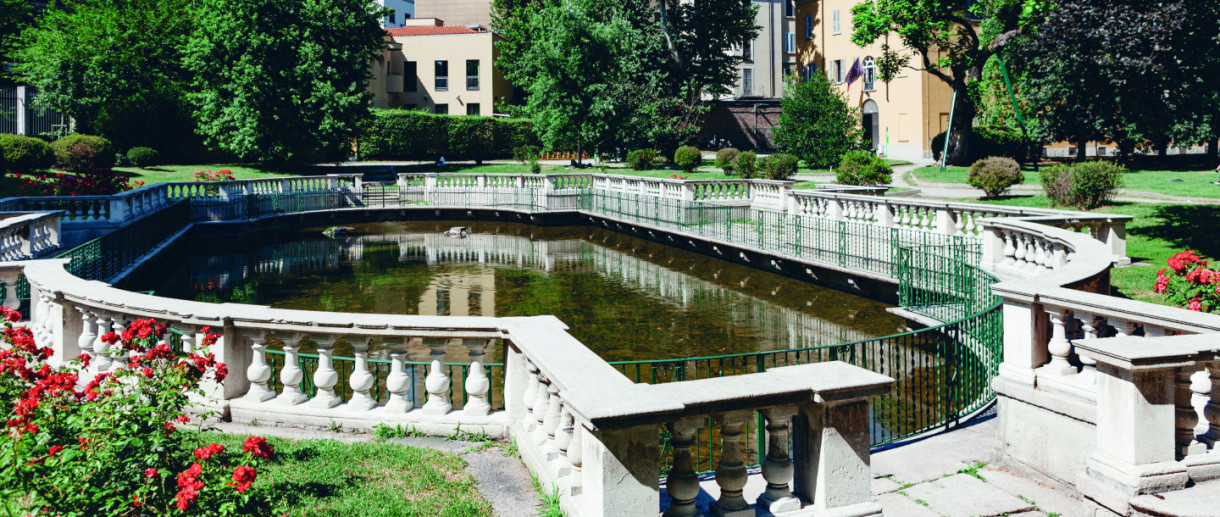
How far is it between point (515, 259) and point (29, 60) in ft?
117

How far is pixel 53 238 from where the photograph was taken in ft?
65.9

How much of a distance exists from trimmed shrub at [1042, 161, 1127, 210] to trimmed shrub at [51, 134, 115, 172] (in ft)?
127

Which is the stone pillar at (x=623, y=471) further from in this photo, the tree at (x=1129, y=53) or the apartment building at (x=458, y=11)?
the apartment building at (x=458, y=11)

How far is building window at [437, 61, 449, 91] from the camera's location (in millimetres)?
75125

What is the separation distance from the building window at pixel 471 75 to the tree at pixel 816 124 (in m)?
33.4

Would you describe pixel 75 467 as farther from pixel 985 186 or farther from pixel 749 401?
pixel 985 186

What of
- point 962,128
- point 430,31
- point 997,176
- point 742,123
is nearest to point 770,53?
point 742,123

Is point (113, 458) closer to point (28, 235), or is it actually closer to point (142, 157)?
point (28, 235)

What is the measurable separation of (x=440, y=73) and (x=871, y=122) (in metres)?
34.0

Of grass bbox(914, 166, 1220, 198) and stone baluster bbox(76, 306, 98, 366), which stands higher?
grass bbox(914, 166, 1220, 198)

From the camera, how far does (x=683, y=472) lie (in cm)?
472

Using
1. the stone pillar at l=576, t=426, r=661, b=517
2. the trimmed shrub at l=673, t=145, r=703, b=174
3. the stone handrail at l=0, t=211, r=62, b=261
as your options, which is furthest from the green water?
the trimmed shrub at l=673, t=145, r=703, b=174

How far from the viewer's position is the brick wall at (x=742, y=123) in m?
75.8

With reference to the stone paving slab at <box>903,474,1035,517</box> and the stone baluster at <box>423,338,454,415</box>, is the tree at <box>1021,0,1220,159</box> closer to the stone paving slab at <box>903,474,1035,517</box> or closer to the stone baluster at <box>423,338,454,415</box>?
the stone paving slab at <box>903,474,1035,517</box>
